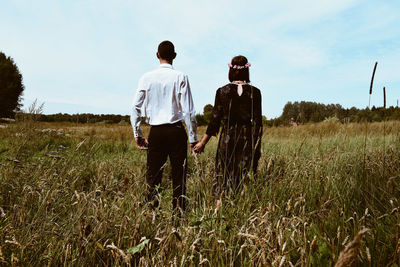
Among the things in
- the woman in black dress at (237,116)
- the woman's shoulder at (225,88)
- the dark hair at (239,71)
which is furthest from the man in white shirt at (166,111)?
the dark hair at (239,71)

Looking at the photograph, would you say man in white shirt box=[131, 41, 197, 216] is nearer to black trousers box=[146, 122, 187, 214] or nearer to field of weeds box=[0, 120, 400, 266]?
black trousers box=[146, 122, 187, 214]

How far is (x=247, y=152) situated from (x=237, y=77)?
0.96m

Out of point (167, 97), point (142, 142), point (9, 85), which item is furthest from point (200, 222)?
point (9, 85)

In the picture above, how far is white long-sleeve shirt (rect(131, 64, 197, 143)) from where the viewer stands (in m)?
3.41

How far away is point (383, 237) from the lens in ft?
6.64

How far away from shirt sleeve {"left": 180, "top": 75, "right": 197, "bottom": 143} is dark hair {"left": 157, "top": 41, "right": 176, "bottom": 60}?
0.34m

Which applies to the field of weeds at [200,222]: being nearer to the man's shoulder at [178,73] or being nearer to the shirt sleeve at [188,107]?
the shirt sleeve at [188,107]

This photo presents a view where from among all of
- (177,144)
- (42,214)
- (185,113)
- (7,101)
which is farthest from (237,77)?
(7,101)

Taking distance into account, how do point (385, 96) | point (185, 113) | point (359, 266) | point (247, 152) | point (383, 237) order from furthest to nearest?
point (247, 152), point (185, 113), point (385, 96), point (383, 237), point (359, 266)

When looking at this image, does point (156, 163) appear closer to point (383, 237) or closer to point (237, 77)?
point (237, 77)

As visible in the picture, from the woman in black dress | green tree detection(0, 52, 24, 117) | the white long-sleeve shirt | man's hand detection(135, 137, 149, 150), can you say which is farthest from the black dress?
green tree detection(0, 52, 24, 117)

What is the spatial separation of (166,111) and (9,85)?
112 feet

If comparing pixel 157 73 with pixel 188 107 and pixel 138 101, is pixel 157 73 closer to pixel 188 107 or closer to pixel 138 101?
pixel 138 101

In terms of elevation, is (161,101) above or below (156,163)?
above
